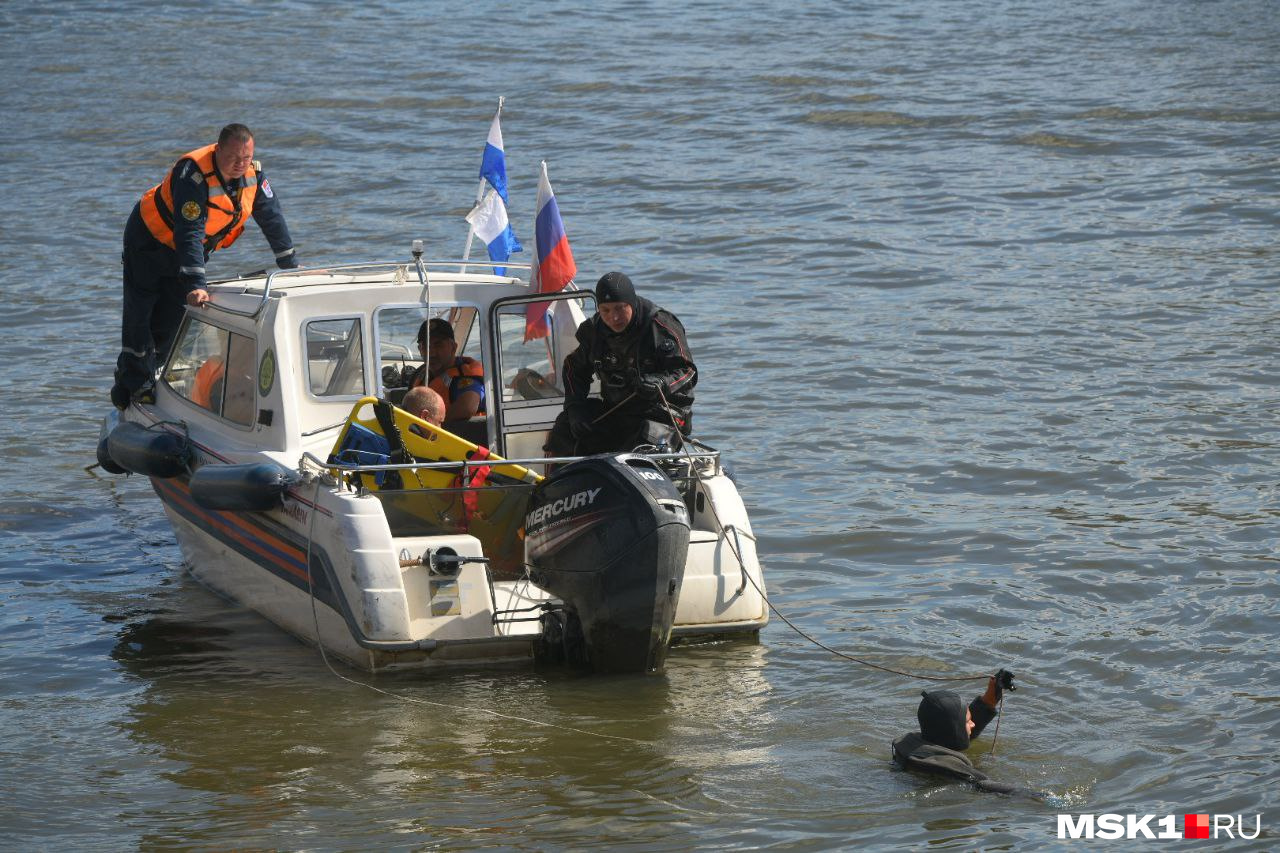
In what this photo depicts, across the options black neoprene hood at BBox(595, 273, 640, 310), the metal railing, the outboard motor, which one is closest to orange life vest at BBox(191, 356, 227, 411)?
the metal railing

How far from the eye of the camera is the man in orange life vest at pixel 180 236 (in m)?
9.70

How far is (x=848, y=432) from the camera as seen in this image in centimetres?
1226

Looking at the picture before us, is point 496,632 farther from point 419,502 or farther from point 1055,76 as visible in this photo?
point 1055,76

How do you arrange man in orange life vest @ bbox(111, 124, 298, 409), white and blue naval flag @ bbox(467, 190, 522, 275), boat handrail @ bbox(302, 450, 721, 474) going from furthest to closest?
white and blue naval flag @ bbox(467, 190, 522, 275) < man in orange life vest @ bbox(111, 124, 298, 409) < boat handrail @ bbox(302, 450, 721, 474)

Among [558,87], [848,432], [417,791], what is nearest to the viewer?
[417,791]

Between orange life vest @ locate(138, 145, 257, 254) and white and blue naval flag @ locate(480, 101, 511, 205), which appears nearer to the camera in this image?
orange life vest @ locate(138, 145, 257, 254)

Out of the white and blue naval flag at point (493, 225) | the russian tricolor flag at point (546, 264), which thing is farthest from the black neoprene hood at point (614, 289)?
the white and blue naval flag at point (493, 225)

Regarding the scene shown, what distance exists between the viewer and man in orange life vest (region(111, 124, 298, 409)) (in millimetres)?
9703

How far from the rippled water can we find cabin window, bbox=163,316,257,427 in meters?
1.16

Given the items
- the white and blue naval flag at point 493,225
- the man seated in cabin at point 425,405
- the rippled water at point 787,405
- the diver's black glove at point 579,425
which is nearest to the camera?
the rippled water at point 787,405

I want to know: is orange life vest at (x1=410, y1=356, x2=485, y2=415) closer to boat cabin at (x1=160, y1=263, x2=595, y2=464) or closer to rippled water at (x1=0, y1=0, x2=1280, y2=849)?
boat cabin at (x1=160, y1=263, x2=595, y2=464)

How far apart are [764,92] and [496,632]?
17.3 meters

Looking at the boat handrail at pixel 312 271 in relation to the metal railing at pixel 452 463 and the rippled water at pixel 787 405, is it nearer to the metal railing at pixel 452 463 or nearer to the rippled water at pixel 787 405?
the metal railing at pixel 452 463

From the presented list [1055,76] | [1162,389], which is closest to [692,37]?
[1055,76]
